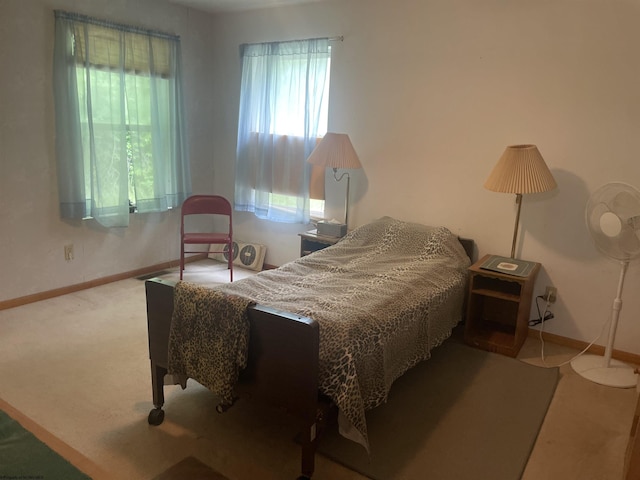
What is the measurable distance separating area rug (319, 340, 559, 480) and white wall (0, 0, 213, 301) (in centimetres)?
268

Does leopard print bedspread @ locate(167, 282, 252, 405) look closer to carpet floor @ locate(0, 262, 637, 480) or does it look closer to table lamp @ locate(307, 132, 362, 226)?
carpet floor @ locate(0, 262, 637, 480)

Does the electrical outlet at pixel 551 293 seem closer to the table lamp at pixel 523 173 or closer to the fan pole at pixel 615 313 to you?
the fan pole at pixel 615 313

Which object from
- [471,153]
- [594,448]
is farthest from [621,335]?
[471,153]

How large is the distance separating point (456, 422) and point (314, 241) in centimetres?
193

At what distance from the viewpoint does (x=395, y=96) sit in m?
3.62

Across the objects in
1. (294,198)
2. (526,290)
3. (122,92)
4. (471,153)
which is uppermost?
(122,92)

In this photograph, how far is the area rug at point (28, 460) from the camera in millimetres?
1516

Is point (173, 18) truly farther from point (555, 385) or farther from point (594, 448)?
point (594, 448)

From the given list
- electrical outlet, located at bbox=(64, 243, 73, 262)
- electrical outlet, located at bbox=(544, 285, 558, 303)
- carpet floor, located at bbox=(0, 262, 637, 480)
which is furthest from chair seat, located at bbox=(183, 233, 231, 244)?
electrical outlet, located at bbox=(544, 285, 558, 303)

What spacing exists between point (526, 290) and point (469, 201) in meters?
0.79

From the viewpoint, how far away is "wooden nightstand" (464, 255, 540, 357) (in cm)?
296

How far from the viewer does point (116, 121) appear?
387 cm

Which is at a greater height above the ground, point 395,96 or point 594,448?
point 395,96

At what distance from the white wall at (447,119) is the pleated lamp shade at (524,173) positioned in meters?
0.27
